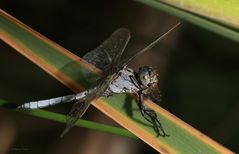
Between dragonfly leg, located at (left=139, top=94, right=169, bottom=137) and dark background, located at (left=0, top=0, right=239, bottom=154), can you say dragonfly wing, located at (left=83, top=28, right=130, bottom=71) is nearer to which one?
dragonfly leg, located at (left=139, top=94, right=169, bottom=137)

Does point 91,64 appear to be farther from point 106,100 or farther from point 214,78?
point 214,78

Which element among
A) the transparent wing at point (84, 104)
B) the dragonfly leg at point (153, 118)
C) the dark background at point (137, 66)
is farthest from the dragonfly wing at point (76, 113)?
the dark background at point (137, 66)

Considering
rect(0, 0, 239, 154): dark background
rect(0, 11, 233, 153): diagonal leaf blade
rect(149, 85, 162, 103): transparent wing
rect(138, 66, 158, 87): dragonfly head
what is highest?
rect(0, 11, 233, 153): diagonal leaf blade

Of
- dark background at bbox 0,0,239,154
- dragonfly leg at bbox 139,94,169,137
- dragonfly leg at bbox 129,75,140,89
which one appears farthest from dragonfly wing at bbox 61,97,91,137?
dark background at bbox 0,0,239,154

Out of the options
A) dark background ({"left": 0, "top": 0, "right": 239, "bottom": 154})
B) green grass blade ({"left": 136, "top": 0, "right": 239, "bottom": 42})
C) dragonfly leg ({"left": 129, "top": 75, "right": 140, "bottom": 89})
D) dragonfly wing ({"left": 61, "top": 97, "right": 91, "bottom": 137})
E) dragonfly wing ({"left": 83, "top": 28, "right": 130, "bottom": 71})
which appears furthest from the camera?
dark background ({"left": 0, "top": 0, "right": 239, "bottom": 154})

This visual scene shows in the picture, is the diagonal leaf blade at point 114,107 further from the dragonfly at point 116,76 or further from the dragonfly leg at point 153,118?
the dragonfly at point 116,76

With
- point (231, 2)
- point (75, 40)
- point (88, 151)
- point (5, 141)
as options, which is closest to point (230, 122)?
point (88, 151)
